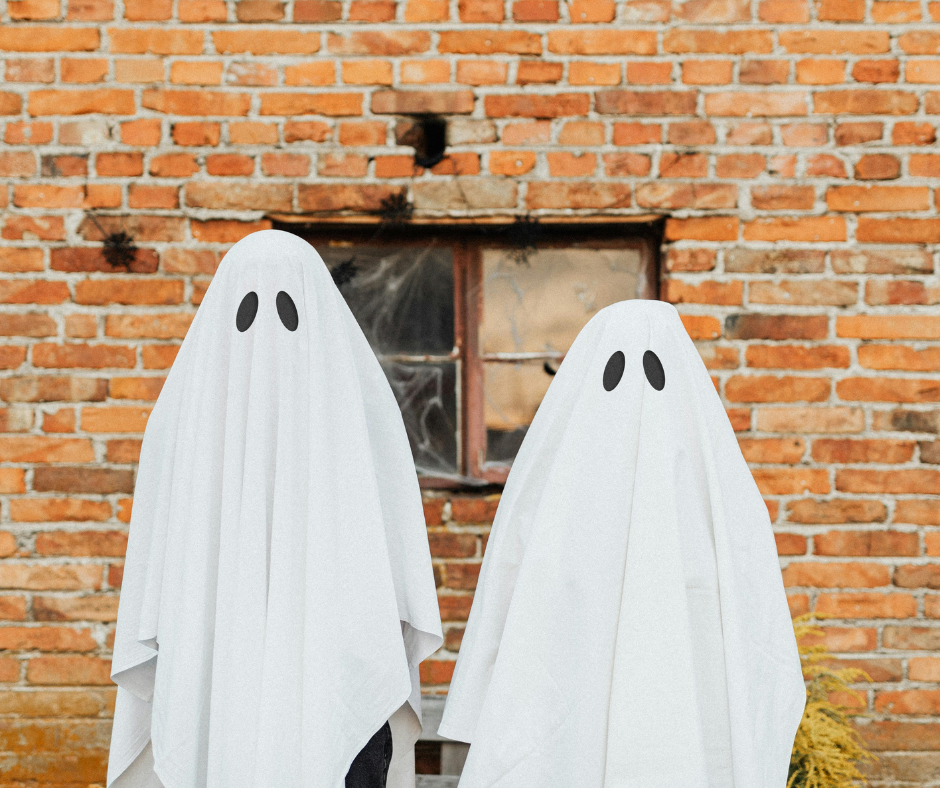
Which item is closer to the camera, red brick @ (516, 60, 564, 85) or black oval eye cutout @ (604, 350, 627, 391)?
black oval eye cutout @ (604, 350, 627, 391)

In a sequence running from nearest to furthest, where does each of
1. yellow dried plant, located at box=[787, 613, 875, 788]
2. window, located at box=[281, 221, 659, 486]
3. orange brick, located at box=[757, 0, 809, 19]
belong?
1. yellow dried plant, located at box=[787, 613, 875, 788]
2. orange brick, located at box=[757, 0, 809, 19]
3. window, located at box=[281, 221, 659, 486]

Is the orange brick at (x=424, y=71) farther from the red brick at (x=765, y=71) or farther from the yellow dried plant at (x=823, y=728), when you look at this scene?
the yellow dried plant at (x=823, y=728)

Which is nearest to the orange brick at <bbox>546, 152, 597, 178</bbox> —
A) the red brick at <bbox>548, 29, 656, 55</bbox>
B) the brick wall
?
the brick wall

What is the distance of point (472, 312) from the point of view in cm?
278

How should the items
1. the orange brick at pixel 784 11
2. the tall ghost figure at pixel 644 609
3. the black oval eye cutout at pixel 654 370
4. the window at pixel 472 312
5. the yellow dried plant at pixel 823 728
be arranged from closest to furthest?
the tall ghost figure at pixel 644 609 → the black oval eye cutout at pixel 654 370 → the yellow dried plant at pixel 823 728 → the orange brick at pixel 784 11 → the window at pixel 472 312

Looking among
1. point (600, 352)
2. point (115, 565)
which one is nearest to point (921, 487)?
point (600, 352)

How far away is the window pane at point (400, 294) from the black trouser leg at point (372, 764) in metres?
1.43

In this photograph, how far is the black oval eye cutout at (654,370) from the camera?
156 cm

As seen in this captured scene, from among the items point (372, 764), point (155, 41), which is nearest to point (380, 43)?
point (155, 41)

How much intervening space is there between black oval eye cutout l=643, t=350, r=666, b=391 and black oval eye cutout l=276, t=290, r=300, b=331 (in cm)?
79

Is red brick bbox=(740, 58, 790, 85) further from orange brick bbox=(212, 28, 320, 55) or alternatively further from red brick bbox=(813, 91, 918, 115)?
orange brick bbox=(212, 28, 320, 55)

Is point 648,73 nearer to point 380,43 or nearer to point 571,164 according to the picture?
point 571,164

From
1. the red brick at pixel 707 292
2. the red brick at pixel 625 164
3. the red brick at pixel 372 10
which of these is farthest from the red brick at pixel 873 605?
the red brick at pixel 372 10

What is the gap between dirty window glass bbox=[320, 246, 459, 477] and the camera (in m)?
2.76
